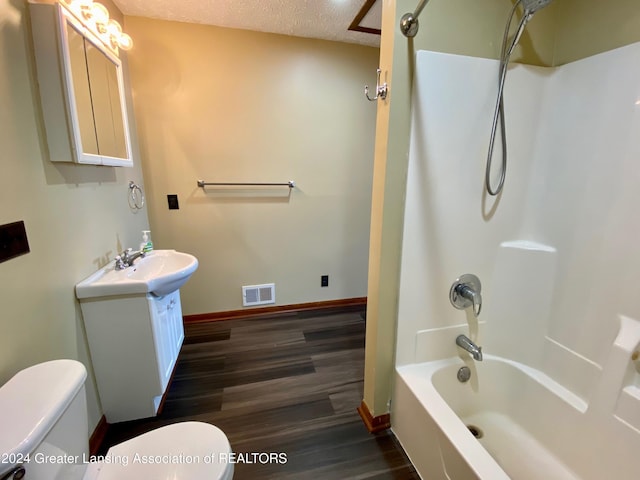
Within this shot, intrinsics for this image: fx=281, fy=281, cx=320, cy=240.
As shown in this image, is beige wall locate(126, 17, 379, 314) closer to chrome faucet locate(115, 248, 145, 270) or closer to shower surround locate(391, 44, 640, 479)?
chrome faucet locate(115, 248, 145, 270)

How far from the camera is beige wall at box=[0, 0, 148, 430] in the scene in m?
0.95

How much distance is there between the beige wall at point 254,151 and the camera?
2.14 metres

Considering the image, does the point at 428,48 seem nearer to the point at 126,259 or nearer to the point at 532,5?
the point at 532,5

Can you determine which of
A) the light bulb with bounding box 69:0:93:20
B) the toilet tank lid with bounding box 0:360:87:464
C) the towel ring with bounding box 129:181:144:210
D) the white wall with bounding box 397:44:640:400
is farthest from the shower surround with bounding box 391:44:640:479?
the towel ring with bounding box 129:181:144:210

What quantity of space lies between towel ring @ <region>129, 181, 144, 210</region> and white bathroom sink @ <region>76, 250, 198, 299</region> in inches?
16.8

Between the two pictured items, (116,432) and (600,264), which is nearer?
(600,264)

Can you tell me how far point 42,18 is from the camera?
110 cm

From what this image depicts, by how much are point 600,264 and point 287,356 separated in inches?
73.4

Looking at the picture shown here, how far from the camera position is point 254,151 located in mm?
2379

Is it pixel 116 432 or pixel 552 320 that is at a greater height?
pixel 552 320

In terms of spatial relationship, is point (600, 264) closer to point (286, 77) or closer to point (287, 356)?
point (287, 356)

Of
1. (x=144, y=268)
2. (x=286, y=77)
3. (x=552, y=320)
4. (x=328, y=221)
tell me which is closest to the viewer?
(x=552, y=320)

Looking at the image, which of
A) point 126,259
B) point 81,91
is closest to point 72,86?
point 81,91

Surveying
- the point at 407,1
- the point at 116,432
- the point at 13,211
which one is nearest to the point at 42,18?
the point at 13,211
